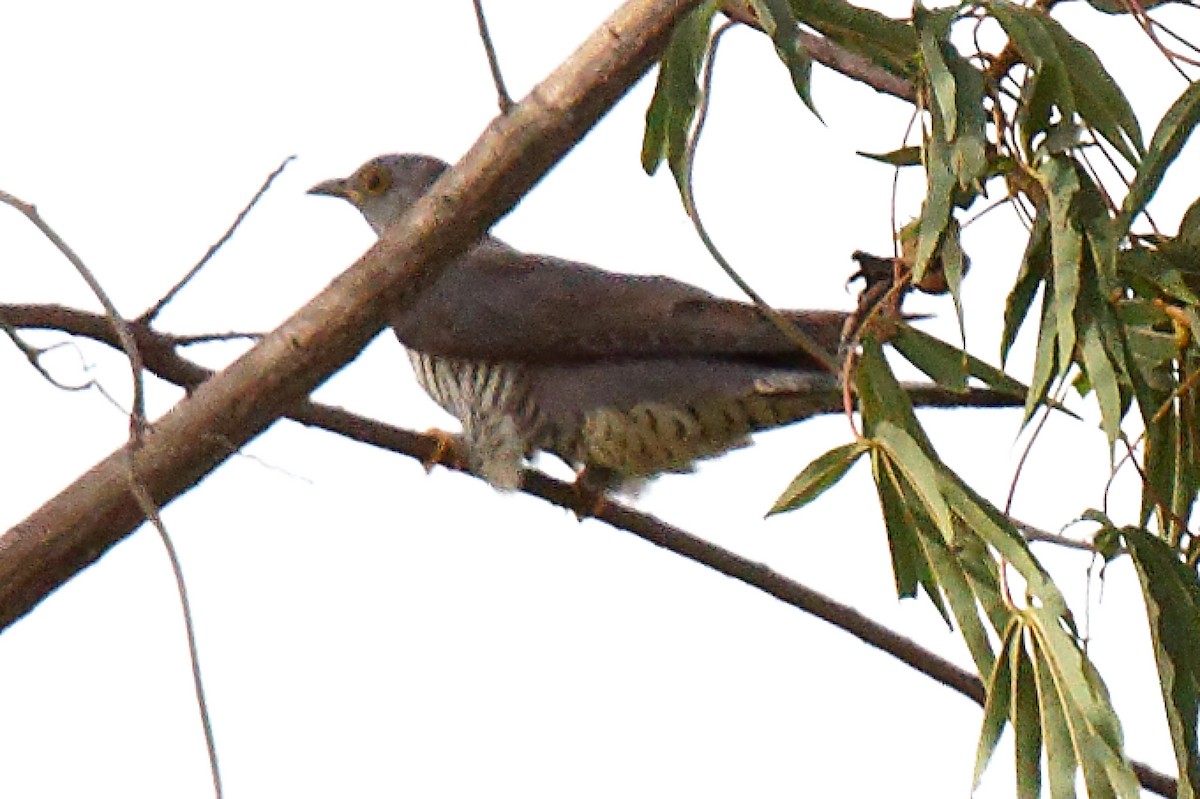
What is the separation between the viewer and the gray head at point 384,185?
17.1 ft

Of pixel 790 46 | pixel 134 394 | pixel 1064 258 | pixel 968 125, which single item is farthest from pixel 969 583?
pixel 134 394

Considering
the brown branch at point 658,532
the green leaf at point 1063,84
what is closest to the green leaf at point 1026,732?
the green leaf at point 1063,84

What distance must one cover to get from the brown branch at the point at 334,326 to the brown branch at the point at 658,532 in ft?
1.04

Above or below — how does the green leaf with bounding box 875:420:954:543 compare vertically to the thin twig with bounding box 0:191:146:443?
below

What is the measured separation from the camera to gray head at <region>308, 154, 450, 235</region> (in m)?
5.20

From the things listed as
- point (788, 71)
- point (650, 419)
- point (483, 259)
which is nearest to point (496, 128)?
point (788, 71)

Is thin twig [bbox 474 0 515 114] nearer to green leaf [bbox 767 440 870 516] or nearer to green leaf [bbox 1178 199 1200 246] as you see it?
green leaf [bbox 767 440 870 516]

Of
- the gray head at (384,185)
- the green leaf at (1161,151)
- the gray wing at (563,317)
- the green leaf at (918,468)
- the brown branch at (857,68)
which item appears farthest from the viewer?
the gray head at (384,185)

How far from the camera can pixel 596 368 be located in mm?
4438

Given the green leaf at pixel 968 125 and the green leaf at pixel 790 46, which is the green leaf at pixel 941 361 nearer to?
the green leaf at pixel 968 125

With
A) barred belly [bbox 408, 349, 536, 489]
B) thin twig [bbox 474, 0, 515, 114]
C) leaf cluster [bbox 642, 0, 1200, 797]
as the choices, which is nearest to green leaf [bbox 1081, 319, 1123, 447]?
leaf cluster [bbox 642, 0, 1200, 797]

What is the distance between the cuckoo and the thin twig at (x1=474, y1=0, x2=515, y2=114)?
5.58 feet

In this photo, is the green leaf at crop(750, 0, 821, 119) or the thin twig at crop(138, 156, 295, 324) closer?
the green leaf at crop(750, 0, 821, 119)

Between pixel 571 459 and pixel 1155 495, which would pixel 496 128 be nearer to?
pixel 1155 495
